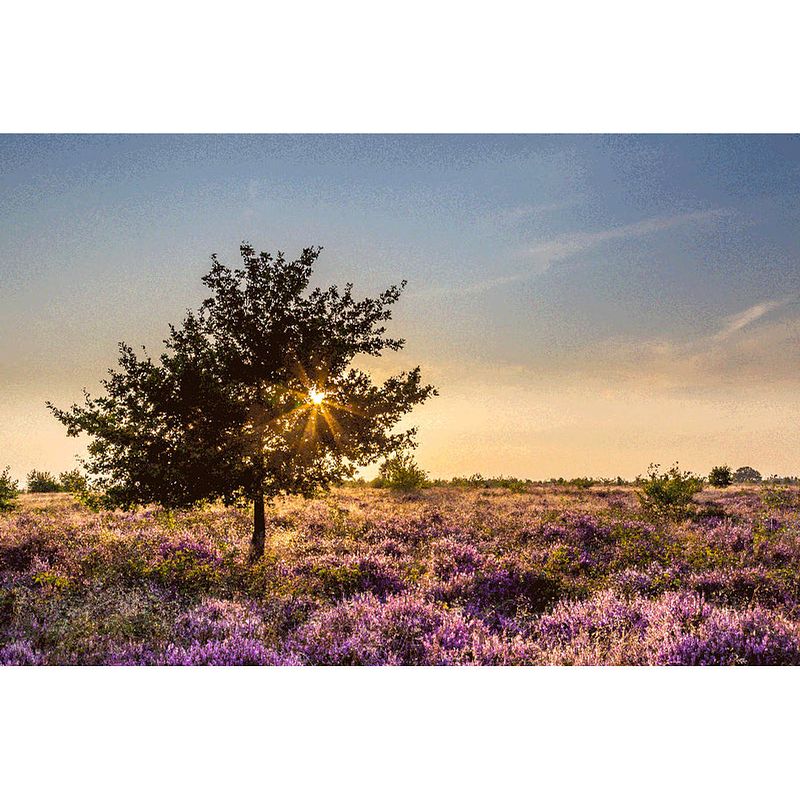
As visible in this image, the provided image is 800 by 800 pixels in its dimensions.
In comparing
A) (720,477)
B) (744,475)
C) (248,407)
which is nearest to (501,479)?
(720,477)

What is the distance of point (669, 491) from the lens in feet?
34.2

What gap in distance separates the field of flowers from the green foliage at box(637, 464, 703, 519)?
94 centimetres

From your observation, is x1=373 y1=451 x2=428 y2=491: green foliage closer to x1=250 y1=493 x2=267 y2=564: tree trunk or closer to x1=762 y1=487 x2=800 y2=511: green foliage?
x1=250 y1=493 x2=267 y2=564: tree trunk

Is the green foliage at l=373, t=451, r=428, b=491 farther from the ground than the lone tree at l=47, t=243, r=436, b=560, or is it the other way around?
the lone tree at l=47, t=243, r=436, b=560

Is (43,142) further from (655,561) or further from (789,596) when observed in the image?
(789,596)

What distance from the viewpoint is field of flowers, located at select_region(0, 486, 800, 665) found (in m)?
4.56

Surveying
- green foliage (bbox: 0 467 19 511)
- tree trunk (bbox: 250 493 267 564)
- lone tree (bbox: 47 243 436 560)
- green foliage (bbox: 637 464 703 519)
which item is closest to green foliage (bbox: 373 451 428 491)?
tree trunk (bbox: 250 493 267 564)

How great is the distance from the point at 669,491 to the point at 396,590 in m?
7.40

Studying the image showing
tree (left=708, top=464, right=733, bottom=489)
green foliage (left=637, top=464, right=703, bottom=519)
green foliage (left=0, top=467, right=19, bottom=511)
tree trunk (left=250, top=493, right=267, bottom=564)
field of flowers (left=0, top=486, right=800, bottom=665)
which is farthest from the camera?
green foliage (left=637, top=464, right=703, bottom=519)

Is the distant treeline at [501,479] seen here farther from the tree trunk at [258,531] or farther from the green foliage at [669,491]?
the tree trunk at [258,531]

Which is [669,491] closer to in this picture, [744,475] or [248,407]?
[744,475]

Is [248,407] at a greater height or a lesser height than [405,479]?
greater
